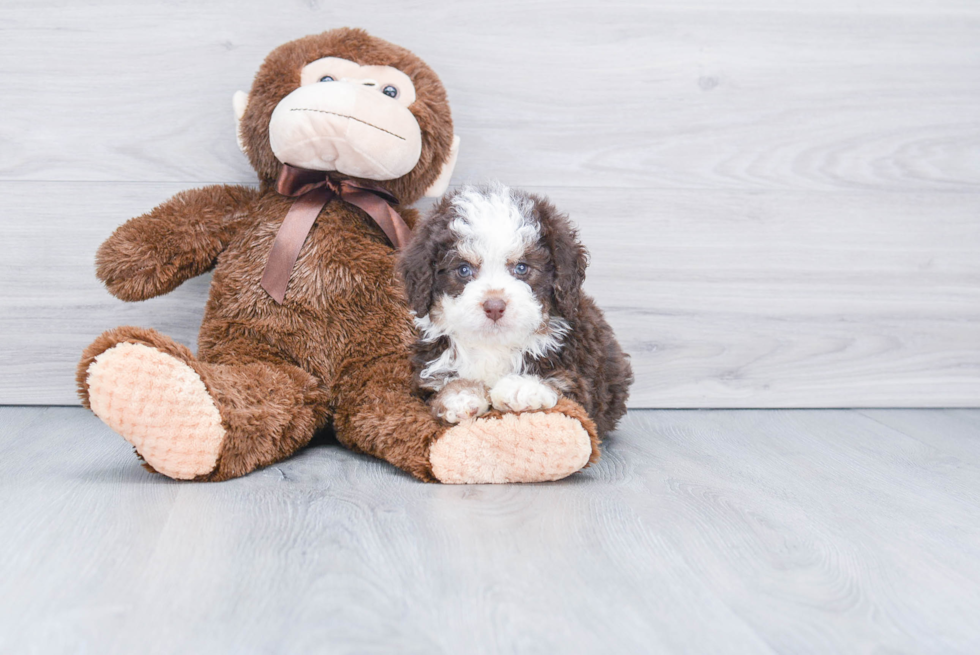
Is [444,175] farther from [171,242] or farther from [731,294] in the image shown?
[731,294]

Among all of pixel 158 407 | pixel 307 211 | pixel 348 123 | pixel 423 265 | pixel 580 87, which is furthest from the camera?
pixel 580 87

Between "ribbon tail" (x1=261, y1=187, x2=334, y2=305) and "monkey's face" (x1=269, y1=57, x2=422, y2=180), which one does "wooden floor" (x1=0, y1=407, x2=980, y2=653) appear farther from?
"monkey's face" (x1=269, y1=57, x2=422, y2=180)

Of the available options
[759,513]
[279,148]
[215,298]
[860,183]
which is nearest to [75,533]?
[215,298]

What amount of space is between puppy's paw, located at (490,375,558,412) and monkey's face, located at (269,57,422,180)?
518 millimetres

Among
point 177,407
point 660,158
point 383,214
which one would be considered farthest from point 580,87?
point 177,407

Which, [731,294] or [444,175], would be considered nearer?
[444,175]

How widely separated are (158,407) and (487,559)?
569mm

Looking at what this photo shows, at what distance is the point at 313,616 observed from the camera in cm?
83

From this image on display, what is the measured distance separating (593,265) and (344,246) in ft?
2.12

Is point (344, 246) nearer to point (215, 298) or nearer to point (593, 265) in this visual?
point (215, 298)

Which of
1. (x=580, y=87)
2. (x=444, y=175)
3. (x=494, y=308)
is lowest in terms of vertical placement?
(x=494, y=308)

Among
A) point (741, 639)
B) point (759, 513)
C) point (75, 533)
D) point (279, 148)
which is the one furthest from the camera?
point (279, 148)

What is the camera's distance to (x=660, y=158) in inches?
74.0

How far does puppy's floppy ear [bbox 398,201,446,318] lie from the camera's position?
131cm
